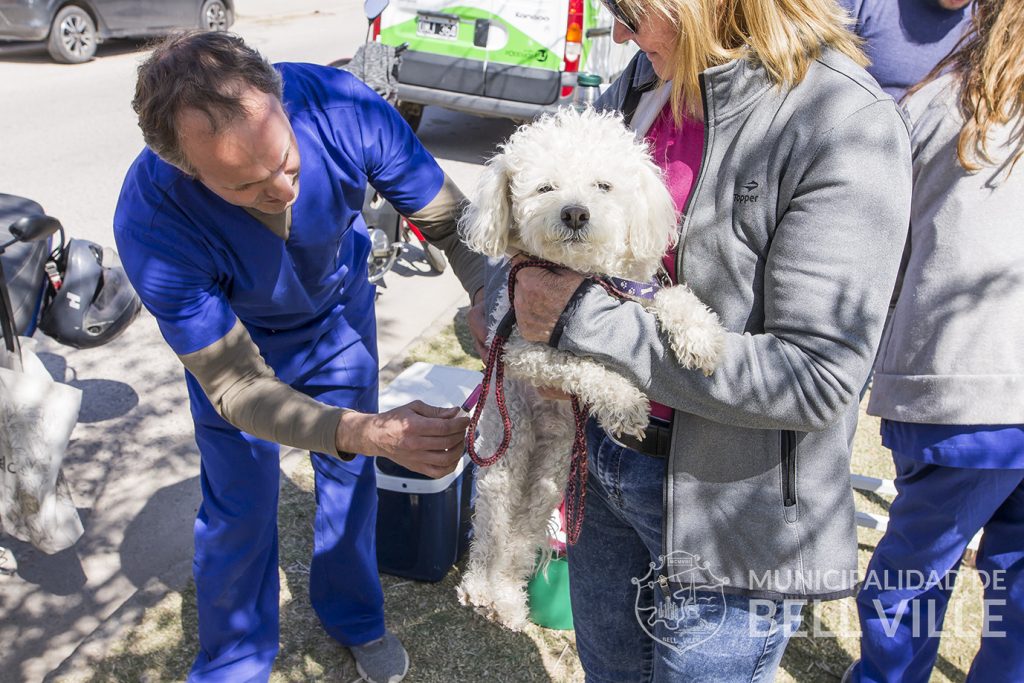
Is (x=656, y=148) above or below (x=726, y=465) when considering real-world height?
above

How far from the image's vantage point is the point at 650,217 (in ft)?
5.24

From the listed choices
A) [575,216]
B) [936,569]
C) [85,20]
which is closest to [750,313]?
[575,216]

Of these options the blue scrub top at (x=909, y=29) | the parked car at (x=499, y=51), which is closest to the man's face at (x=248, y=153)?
the blue scrub top at (x=909, y=29)

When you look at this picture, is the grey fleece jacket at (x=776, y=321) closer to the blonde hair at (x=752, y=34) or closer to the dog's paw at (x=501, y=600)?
the blonde hair at (x=752, y=34)

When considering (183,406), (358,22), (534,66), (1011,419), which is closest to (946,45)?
(1011,419)

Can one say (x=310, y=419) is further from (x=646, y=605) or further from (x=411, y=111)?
(x=411, y=111)

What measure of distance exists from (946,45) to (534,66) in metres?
5.12

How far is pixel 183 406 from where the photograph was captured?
4641 mm

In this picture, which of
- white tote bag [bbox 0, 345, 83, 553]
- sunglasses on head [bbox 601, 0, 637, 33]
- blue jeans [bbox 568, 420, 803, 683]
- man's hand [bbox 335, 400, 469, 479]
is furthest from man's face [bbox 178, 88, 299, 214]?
white tote bag [bbox 0, 345, 83, 553]

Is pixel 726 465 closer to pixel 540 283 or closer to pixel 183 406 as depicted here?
pixel 540 283

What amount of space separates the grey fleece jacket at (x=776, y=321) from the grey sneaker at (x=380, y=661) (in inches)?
65.8

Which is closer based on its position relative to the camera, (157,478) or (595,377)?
(595,377)

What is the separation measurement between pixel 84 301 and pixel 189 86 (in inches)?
97.6

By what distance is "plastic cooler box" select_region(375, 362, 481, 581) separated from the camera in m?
3.24
